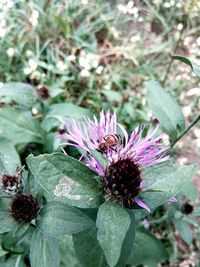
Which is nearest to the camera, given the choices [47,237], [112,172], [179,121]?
[112,172]

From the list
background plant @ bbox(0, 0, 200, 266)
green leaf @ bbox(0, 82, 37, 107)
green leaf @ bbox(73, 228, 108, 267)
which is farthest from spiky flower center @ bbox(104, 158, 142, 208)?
green leaf @ bbox(0, 82, 37, 107)

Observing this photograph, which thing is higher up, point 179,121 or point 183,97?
point 179,121

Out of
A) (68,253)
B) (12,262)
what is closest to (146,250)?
(68,253)

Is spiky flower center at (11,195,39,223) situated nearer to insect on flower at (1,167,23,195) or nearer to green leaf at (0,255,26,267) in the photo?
insect on flower at (1,167,23,195)

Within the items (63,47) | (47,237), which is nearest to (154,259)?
(47,237)

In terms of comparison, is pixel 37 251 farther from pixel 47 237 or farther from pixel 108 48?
pixel 108 48

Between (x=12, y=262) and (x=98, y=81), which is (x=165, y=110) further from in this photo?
(x=98, y=81)
